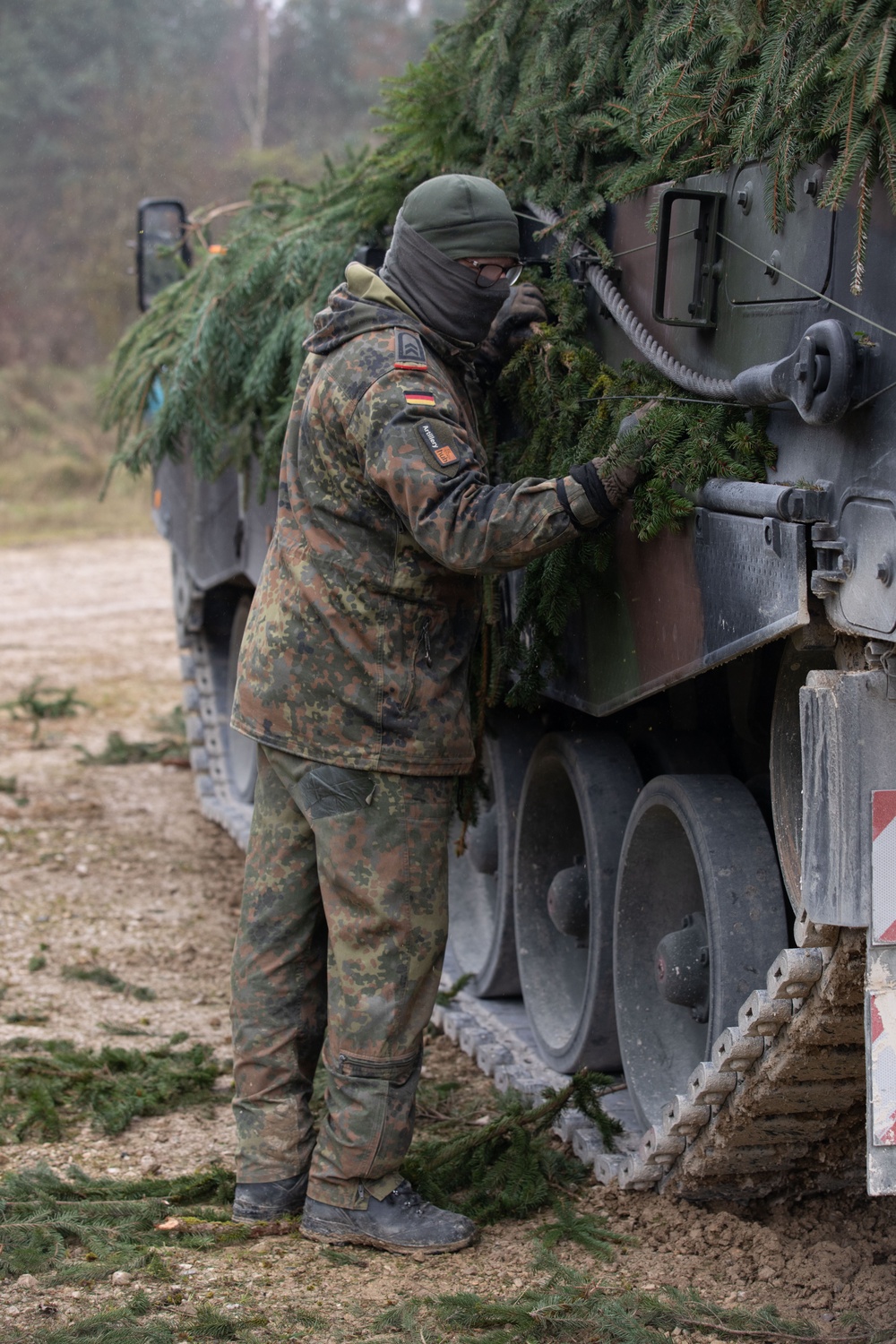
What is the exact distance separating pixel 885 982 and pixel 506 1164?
1.32m

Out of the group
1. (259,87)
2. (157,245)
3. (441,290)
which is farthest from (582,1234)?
(259,87)

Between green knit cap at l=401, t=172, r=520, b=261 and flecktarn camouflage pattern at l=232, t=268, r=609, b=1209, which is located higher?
green knit cap at l=401, t=172, r=520, b=261

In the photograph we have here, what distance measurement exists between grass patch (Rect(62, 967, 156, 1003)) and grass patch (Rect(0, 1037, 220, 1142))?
54 centimetres

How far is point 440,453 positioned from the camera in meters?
2.89

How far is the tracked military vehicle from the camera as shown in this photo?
2398mm

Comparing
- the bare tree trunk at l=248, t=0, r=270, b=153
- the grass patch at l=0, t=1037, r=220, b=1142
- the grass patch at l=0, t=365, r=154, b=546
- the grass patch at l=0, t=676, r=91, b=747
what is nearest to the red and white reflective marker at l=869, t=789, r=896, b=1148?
the grass patch at l=0, t=1037, r=220, b=1142

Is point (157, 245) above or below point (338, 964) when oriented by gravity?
above

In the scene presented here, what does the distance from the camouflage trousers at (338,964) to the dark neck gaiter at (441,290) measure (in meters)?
0.91

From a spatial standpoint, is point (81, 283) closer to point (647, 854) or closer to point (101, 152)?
point (101, 152)

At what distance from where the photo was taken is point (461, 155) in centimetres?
403

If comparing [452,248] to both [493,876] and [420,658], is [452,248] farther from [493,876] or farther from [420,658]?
[493,876]

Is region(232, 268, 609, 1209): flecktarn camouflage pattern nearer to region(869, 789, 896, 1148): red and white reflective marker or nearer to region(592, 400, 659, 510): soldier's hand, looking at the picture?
region(592, 400, 659, 510): soldier's hand

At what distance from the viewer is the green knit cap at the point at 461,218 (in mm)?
3051

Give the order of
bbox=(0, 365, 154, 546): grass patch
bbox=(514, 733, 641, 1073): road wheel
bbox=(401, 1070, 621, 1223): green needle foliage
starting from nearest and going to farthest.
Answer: bbox=(401, 1070, 621, 1223): green needle foliage
bbox=(514, 733, 641, 1073): road wheel
bbox=(0, 365, 154, 546): grass patch
